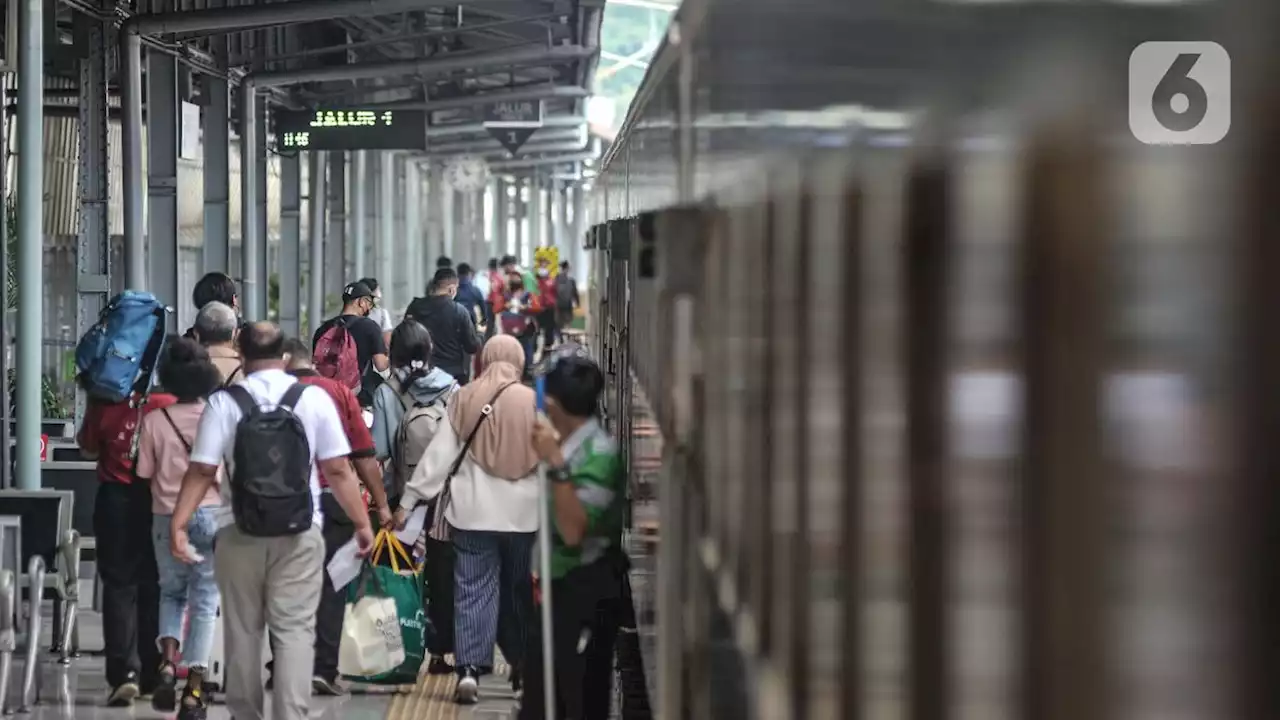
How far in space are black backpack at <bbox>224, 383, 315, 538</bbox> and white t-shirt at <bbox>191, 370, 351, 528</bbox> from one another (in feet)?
0.21

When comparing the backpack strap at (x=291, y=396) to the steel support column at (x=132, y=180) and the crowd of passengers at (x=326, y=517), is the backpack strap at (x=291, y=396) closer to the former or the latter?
the crowd of passengers at (x=326, y=517)

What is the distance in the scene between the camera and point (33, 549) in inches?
359

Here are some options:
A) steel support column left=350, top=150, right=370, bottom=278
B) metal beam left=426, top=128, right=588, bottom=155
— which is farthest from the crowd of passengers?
metal beam left=426, top=128, right=588, bottom=155

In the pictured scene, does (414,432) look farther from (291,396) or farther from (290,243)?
(290,243)

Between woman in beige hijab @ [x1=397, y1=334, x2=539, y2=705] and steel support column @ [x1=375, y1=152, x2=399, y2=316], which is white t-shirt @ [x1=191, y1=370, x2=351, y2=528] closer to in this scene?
woman in beige hijab @ [x1=397, y1=334, x2=539, y2=705]

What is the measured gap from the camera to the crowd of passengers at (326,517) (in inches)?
257

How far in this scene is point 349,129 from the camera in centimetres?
2270


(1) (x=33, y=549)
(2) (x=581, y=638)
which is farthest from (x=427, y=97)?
(2) (x=581, y=638)

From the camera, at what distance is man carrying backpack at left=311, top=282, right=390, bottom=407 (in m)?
11.4

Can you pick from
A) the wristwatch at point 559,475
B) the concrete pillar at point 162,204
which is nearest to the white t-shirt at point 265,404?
the wristwatch at point 559,475

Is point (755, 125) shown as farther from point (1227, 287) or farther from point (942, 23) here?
point (1227, 287)

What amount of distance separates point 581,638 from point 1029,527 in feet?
17.1

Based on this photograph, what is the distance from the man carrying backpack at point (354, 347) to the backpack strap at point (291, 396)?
3949 mm

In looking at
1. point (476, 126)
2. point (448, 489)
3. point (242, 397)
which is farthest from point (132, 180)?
point (476, 126)
